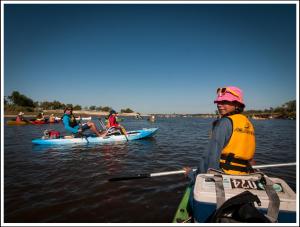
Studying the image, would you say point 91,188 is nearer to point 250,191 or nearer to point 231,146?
point 231,146

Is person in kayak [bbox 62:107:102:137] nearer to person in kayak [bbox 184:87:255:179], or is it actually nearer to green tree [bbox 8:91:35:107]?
person in kayak [bbox 184:87:255:179]

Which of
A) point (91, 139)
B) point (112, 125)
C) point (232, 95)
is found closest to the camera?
point (232, 95)

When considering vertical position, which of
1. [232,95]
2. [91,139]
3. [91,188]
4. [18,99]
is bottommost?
[91,188]

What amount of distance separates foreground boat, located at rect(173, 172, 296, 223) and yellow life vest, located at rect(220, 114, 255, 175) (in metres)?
0.29

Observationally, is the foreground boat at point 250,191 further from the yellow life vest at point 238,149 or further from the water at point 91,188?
the water at point 91,188

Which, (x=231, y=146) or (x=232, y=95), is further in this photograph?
(x=232, y=95)

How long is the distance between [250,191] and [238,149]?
0.73 m

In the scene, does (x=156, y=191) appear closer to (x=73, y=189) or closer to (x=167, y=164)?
(x=73, y=189)

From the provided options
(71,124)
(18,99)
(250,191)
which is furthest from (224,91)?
(18,99)

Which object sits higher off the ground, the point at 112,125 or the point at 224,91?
the point at 224,91

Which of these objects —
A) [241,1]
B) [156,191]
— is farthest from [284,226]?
[241,1]

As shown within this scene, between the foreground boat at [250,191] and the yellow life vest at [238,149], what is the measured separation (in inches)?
11.3

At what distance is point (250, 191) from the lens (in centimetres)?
267

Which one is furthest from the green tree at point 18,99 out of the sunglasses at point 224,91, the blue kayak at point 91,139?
the sunglasses at point 224,91
